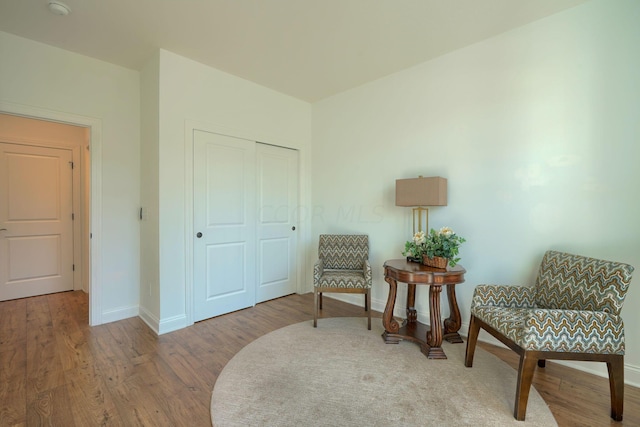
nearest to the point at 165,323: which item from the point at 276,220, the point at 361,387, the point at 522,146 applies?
the point at 276,220

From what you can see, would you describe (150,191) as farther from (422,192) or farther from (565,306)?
(565,306)

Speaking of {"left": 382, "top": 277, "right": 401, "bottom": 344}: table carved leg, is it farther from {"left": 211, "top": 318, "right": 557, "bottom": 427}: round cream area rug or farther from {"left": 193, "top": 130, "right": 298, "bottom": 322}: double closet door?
{"left": 193, "top": 130, "right": 298, "bottom": 322}: double closet door

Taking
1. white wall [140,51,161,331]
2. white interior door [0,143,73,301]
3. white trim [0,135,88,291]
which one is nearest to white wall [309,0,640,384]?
white wall [140,51,161,331]

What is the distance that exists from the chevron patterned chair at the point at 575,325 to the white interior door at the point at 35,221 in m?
5.09

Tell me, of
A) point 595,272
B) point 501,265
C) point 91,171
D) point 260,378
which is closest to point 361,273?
point 501,265

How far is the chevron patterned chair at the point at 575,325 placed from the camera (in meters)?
1.60

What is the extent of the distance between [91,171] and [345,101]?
9.63ft

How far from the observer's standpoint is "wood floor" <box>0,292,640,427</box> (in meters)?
1.67

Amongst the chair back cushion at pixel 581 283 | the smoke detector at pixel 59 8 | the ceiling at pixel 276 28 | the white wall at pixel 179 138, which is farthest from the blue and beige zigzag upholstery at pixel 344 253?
the smoke detector at pixel 59 8

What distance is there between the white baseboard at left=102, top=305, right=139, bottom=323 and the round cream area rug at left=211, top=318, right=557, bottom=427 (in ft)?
5.22

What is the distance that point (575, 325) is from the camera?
161cm

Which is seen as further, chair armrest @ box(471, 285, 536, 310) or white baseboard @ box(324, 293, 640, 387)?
chair armrest @ box(471, 285, 536, 310)

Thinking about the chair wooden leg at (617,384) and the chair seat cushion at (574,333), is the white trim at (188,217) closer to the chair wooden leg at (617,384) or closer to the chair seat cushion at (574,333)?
the chair seat cushion at (574,333)

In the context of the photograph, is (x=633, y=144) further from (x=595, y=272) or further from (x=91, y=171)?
(x=91, y=171)
